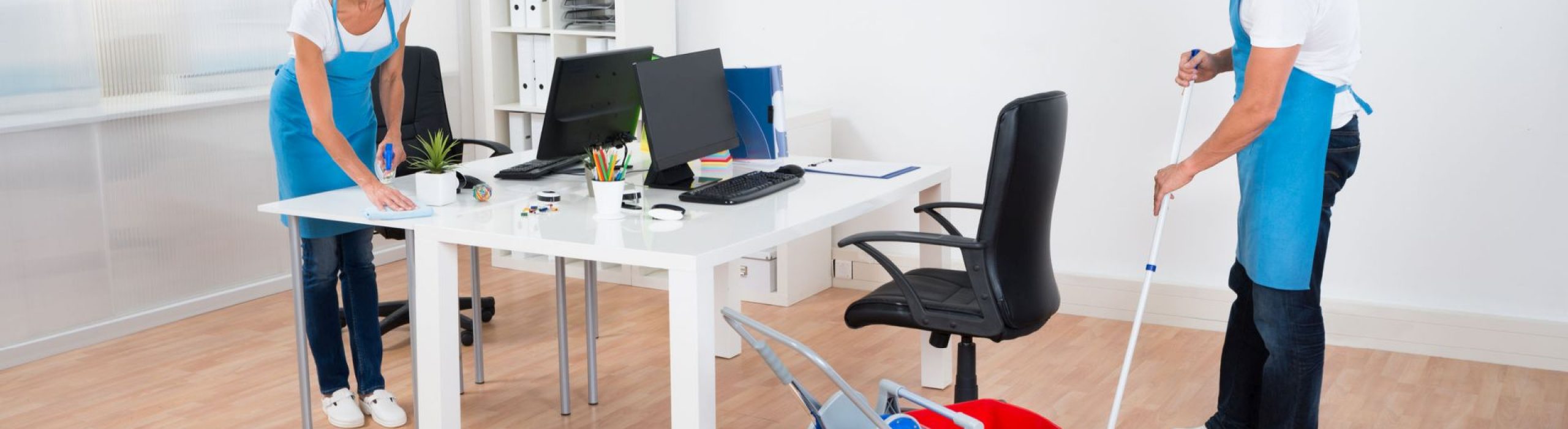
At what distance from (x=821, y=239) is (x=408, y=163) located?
1.50 metres

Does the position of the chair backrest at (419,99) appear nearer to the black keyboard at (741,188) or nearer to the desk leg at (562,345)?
the desk leg at (562,345)

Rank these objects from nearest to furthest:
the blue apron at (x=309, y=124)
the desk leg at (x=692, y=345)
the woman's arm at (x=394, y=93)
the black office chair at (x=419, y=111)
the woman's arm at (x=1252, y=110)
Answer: the desk leg at (x=692, y=345) → the woman's arm at (x=1252, y=110) → the blue apron at (x=309, y=124) → the woman's arm at (x=394, y=93) → the black office chair at (x=419, y=111)

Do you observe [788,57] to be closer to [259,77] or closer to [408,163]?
[408,163]

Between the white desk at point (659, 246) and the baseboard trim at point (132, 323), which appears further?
the baseboard trim at point (132, 323)

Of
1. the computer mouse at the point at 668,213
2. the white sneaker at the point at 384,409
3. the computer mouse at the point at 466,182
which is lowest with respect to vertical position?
the white sneaker at the point at 384,409

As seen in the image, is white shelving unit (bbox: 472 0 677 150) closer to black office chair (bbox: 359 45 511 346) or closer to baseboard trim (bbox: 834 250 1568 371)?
black office chair (bbox: 359 45 511 346)

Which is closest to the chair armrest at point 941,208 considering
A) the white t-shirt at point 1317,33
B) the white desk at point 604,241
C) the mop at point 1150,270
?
the white desk at point 604,241

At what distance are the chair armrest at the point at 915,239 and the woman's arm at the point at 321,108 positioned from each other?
101 cm

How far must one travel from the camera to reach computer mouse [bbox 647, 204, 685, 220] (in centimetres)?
282

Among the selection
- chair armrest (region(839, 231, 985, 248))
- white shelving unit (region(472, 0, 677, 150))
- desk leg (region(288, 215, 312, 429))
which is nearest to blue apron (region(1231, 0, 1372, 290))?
chair armrest (region(839, 231, 985, 248))

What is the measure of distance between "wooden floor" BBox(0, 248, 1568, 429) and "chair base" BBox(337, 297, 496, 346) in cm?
6

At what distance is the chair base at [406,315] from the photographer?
4090 mm

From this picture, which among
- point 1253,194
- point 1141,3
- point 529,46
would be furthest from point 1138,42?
point 529,46

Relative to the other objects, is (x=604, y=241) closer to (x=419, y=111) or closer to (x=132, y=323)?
(x=419, y=111)
